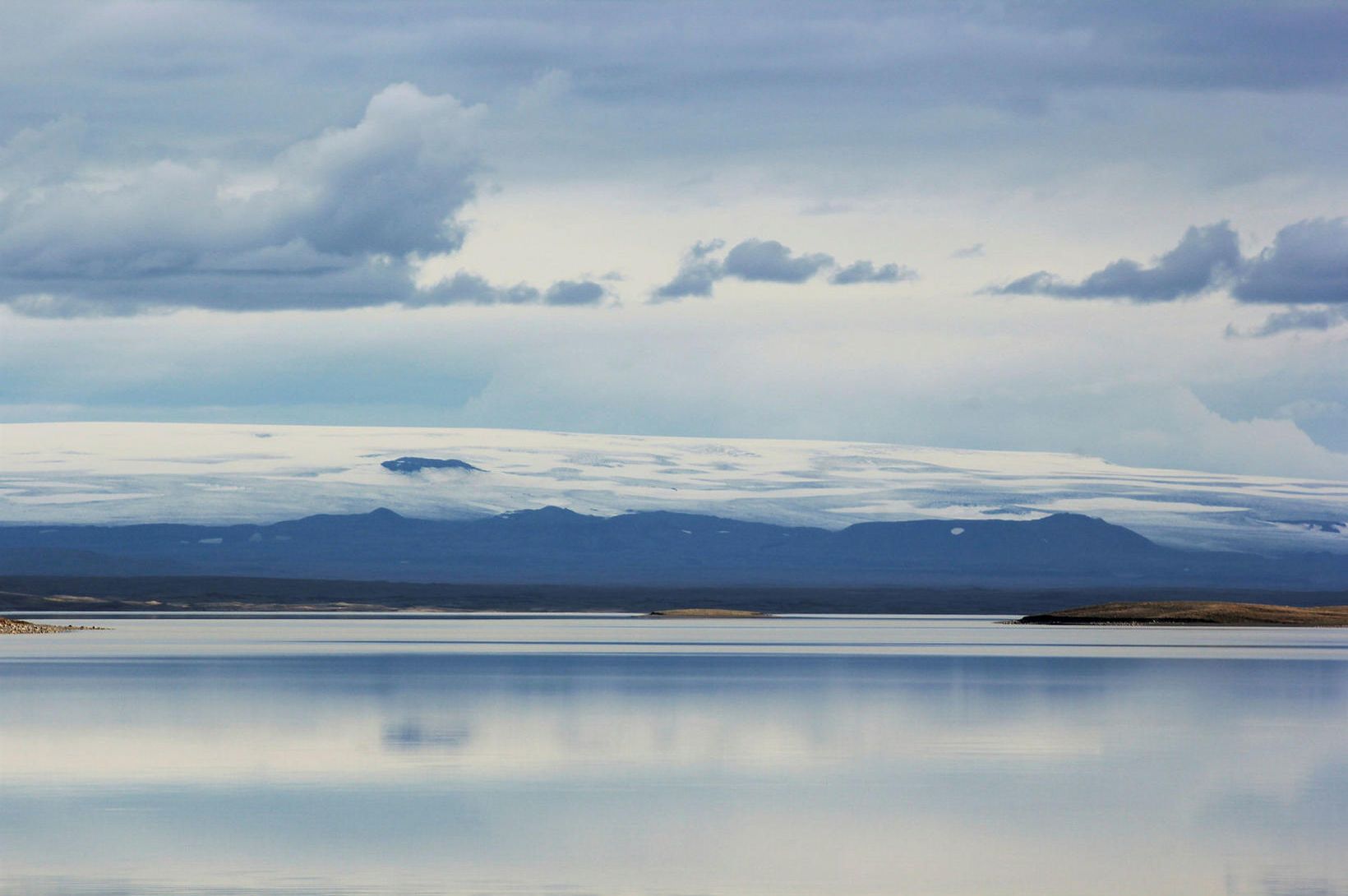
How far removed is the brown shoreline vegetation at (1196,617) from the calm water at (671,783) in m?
92.6

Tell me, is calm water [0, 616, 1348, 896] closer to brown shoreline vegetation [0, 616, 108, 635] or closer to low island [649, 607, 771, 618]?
brown shoreline vegetation [0, 616, 108, 635]

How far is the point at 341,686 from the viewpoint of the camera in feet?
176

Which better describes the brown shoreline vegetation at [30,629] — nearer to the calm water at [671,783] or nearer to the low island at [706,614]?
the calm water at [671,783]

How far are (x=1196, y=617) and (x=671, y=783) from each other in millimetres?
129676

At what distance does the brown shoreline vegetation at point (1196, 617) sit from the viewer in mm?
152500

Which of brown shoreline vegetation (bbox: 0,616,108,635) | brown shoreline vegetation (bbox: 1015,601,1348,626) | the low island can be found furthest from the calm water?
the low island

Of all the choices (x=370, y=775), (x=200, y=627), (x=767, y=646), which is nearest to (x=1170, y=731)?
(x=370, y=775)

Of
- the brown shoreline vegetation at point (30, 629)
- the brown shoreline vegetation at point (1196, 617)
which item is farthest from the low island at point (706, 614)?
the brown shoreline vegetation at point (30, 629)

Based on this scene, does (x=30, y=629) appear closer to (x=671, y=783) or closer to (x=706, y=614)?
(x=706, y=614)

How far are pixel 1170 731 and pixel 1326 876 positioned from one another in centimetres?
1799

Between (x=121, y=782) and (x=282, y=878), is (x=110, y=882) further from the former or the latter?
(x=121, y=782)

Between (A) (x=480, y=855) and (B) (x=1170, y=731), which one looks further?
(B) (x=1170, y=731)

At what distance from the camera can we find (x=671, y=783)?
98.7ft

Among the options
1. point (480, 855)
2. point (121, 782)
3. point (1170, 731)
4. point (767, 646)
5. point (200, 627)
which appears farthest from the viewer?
point (200, 627)
